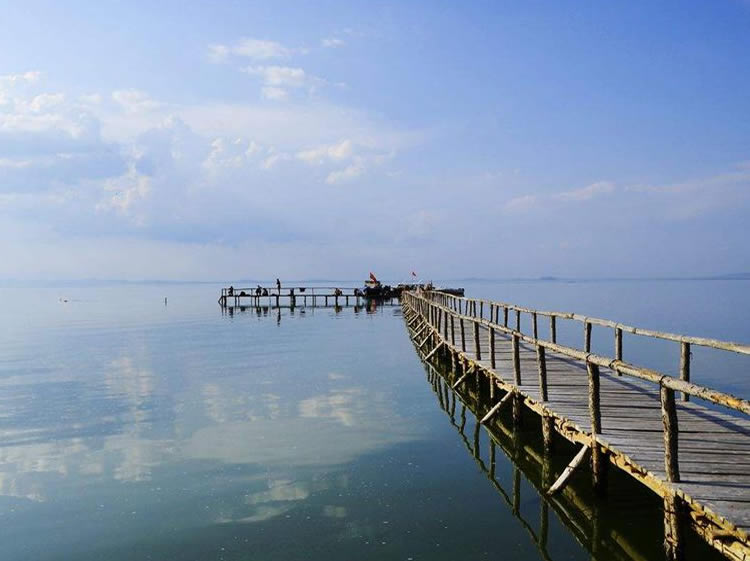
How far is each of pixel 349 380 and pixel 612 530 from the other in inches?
545

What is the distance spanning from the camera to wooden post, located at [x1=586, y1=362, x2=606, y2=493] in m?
8.92

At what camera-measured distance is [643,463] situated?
7613mm

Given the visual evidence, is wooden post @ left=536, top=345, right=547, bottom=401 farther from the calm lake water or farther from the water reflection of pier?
the calm lake water

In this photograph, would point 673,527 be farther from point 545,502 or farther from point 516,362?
point 516,362

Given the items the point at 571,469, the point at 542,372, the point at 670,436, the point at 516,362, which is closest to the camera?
the point at 670,436

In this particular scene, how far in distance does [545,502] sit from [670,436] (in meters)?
3.66

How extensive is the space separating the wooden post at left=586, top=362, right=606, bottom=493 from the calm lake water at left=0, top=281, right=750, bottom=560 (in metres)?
0.37

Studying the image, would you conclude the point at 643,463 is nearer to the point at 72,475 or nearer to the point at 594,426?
the point at 594,426

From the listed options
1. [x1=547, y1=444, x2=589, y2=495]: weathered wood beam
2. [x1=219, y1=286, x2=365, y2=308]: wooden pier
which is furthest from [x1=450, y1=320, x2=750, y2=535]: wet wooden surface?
[x1=219, y1=286, x2=365, y2=308]: wooden pier

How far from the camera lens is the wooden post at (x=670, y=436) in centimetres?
686

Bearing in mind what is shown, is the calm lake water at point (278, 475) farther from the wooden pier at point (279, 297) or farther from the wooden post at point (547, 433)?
the wooden pier at point (279, 297)

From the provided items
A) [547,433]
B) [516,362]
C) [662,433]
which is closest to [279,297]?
[516,362]

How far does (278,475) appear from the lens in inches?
450

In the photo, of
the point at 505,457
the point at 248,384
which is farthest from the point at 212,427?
the point at 505,457
